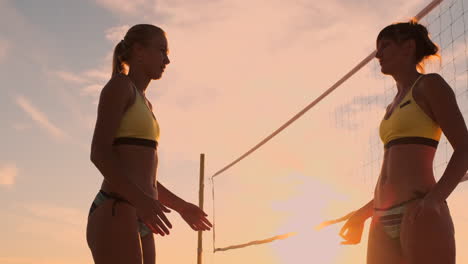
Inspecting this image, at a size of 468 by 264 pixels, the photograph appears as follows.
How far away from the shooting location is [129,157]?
295 centimetres

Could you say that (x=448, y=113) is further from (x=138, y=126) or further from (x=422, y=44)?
(x=138, y=126)

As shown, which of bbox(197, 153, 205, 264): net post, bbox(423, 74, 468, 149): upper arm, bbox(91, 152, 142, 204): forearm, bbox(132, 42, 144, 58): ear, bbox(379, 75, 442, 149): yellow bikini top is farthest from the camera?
bbox(197, 153, 205, 264): net post

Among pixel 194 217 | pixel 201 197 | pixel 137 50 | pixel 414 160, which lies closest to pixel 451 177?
pixel 414 160

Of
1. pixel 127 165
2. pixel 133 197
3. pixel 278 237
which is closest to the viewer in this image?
pixel 133 197

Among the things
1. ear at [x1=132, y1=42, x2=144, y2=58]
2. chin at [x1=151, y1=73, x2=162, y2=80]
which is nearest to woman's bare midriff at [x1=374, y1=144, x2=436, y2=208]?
chin at [x1=151, y1=73, x2=162, y2=80]

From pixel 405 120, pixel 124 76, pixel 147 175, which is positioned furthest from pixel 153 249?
pixel 405 120

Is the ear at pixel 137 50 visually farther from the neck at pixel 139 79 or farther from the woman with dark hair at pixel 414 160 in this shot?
the woman with dark hair at pixel 414 160

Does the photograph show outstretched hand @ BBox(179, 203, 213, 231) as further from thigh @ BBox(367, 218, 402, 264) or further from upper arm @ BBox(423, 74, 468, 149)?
upper arm @ BBox(423, 74, 468, 149)

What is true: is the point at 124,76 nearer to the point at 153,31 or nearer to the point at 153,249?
the point at 153,31

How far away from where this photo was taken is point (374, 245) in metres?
3.21

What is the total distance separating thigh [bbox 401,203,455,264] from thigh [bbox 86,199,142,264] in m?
1.17

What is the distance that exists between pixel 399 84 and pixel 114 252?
1622 mm

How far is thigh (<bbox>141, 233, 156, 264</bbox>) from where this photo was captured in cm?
304

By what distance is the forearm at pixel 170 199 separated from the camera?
3.55 meters
